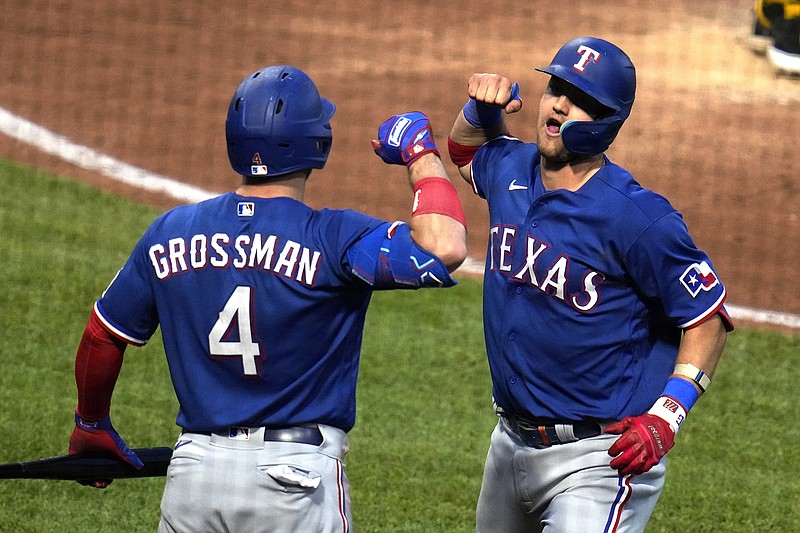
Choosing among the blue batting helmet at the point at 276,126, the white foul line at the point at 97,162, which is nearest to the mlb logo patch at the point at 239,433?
the blue batting helmet at the point at 276,126

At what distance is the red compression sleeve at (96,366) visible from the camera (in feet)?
12.3

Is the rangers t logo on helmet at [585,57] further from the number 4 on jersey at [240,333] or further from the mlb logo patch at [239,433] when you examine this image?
the mlb logo patch at [239,433]

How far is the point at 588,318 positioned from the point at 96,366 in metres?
1.52

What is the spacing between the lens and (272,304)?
3.46 metres

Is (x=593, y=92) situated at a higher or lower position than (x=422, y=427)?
higher

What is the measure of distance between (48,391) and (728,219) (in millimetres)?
5919

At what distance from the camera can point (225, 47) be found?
46.0 ft

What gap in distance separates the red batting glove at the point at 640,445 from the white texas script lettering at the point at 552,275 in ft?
1.39

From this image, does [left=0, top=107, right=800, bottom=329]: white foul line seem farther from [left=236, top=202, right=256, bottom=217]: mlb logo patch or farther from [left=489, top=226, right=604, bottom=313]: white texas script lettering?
[left=236, top=202, right=256, bottom=217]: mlb logo patch

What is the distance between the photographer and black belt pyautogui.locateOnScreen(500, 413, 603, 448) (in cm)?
396

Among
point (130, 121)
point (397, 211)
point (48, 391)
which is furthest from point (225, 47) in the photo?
point (48, 391)

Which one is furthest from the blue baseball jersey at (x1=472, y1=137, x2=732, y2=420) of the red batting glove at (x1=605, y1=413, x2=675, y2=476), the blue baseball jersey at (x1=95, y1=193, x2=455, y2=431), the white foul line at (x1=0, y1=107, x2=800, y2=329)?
the white foul line at (x1=0, y1=107, x2=800, y2=329)

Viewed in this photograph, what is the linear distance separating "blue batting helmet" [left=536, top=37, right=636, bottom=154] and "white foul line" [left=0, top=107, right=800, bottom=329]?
208 inches

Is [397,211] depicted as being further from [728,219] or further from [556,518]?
[556,518]
